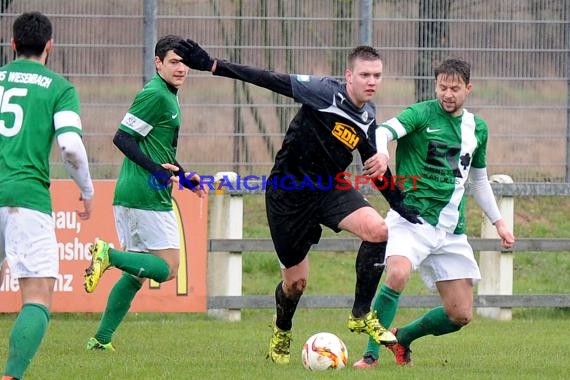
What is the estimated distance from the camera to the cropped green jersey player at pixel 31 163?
641cm

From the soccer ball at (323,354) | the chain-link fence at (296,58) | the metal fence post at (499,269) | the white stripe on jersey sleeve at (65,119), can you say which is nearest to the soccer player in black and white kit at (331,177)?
the soccer ball at (323,354)

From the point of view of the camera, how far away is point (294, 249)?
8.13m

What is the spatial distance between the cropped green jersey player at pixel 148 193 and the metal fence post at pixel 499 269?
4.22m

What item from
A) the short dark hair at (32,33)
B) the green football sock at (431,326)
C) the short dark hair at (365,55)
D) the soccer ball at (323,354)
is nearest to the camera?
the short dark hair at (32,33)

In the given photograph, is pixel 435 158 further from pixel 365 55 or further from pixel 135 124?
pixel 135 124

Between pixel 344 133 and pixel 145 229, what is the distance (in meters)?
1.90

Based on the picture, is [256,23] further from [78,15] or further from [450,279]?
[450,279]

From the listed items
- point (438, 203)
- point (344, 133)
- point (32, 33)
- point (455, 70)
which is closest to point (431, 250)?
point (438, 203)

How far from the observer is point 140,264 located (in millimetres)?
8766

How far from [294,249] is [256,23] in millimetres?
5183

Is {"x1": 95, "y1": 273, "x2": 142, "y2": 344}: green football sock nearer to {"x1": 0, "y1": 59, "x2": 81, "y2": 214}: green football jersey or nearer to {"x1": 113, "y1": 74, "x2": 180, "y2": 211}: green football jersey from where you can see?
{"x1": 113, "y1": 74, "x2": 180, "y2": 211}: green football jersey

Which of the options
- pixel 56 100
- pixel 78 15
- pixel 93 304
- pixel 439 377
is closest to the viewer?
Result: pixel 56 100

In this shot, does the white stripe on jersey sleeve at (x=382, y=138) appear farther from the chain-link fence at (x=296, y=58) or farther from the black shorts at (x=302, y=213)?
the chain-link fence at (x=296, y=58)

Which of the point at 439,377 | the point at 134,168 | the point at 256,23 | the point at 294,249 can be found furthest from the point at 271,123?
the point at 439,377
